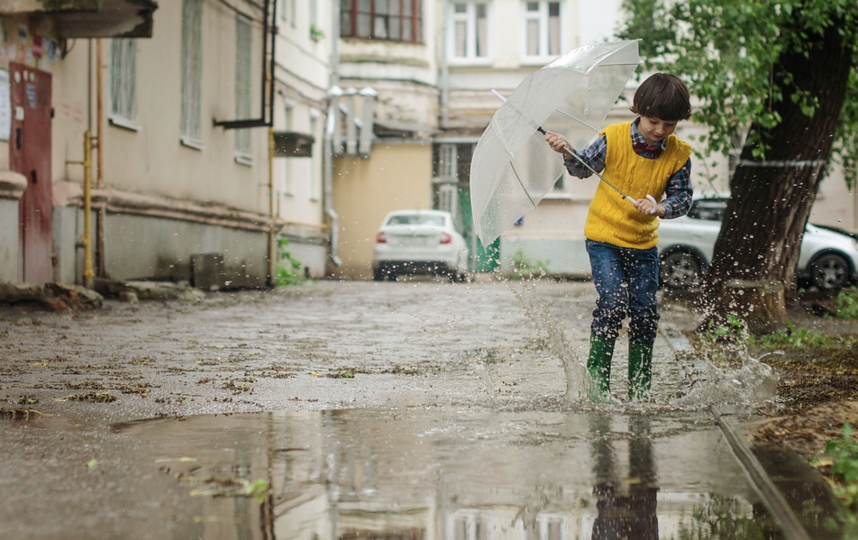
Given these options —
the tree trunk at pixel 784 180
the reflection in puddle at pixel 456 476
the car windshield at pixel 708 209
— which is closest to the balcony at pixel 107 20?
the tree trunk at pixel 784 180

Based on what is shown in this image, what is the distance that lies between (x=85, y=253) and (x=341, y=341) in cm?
643

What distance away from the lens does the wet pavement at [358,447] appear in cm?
361

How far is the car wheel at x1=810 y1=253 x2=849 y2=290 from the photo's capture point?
2358 centimetres

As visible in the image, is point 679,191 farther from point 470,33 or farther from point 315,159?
point 470,33

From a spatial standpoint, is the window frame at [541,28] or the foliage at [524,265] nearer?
the foliage at [524,265]

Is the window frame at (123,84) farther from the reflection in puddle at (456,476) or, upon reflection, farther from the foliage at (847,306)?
the reflection in puddle at (456,476)

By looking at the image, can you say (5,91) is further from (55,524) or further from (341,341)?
(55,524)

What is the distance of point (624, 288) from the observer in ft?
21.3

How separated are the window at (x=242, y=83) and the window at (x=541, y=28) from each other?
1496 centimetres

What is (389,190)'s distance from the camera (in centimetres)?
3769

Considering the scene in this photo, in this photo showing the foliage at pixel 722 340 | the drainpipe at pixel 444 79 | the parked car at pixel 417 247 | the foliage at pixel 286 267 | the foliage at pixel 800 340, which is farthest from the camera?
the drainpipe at pixel 444 79

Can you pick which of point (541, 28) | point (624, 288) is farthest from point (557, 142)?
point (541, 28)

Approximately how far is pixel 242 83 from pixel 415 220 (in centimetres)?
610

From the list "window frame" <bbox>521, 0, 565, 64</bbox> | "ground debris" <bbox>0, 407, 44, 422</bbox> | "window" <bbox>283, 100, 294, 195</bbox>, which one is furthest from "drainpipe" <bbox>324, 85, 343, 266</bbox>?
"ground debris" <bbox>0, 407, 44, 422</bbox>
